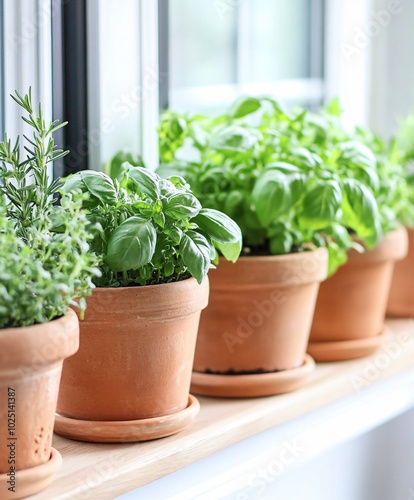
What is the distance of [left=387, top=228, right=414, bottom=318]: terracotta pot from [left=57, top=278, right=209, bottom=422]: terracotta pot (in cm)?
74

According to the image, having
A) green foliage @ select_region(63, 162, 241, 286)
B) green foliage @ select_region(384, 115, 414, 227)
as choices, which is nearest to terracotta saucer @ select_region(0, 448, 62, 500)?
green foliage @ select_region(63, 162, 241, 286)

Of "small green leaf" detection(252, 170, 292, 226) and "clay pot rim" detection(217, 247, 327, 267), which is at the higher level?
"small green leaf" detection(252, 170, 292, 226)

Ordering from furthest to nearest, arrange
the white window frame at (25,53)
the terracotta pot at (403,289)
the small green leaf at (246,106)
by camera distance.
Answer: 1. the terracotta pot at (403,289)
2. the small green leaf at (246,106)
3. the white window frame at (25,53)

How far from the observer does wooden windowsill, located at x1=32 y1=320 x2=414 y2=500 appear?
2.73ft

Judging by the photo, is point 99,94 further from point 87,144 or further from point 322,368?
point 322,368

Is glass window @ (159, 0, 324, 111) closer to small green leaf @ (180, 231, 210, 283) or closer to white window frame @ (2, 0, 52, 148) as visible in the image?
white window frame @ (2, 0, 52, 148)

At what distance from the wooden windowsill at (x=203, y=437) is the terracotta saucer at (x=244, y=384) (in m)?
0.01

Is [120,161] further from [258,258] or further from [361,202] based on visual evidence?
[361,202]

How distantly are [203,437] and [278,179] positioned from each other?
0.35 meters

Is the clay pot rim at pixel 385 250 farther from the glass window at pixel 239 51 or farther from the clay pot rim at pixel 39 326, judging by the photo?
the clay pot rim at pixel 39 326

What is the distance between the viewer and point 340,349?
50.2 inches

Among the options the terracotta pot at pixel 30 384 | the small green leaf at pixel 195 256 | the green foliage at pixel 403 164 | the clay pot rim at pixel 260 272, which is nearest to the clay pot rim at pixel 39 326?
the terracotta pot at pixel 30 384

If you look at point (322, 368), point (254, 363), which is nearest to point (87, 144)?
point (254, 363)

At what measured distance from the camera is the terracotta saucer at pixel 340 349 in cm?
128
